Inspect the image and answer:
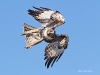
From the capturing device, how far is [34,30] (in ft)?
125

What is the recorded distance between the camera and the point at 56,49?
123 ft

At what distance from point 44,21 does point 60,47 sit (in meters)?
1.74

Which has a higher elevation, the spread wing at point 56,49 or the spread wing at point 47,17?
the spread wing at point 47,17

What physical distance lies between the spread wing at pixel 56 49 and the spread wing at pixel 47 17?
2.62 ft

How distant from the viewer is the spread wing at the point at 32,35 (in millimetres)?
37781

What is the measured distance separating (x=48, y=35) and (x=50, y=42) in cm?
37

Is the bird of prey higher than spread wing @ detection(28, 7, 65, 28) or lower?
lower

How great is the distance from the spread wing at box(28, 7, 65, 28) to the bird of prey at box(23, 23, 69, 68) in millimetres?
424

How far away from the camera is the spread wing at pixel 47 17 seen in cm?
3756

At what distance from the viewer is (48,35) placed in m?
37.4

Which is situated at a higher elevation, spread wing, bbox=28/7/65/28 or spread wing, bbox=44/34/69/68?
spread wing, bbox=28/7/65/28

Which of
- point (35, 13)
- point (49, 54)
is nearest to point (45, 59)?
point (49, 54)

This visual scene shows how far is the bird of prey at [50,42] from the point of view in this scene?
122 feet

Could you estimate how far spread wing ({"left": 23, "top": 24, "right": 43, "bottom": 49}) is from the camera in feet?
124
